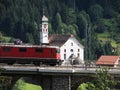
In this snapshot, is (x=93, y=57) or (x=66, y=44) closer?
(x=66, y=44)

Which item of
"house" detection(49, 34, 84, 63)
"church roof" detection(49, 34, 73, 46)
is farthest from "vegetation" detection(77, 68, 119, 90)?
Answer: "church roof" detection(49, 34, 73, 46)

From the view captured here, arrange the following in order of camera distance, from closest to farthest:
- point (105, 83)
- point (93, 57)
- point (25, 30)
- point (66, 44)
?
1. point (105, 83)
2. point (66, 44)
3. point (93, 57)
4. point (25, 30)

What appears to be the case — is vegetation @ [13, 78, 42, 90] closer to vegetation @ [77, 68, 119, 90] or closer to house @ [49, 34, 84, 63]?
house @ [49, 34, 84, 63]

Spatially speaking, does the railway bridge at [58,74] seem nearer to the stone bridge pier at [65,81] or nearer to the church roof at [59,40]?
the stone bridge pier at [65,81]

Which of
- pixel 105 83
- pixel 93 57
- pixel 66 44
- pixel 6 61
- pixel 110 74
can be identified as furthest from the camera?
pixel 93 57

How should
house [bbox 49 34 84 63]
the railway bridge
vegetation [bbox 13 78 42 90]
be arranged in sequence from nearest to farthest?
the railway bridge, vegetation [bbox 13 78 42 90], house [bbox 49 34 84 63]

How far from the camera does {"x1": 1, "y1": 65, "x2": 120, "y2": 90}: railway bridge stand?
6431 cm

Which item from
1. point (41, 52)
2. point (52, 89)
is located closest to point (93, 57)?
point (41, 52)

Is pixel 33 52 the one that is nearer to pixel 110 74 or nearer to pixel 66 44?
pixel 110 74

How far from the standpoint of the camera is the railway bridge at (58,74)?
211ft

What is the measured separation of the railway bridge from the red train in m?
8.14

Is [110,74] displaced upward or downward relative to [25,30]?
downward

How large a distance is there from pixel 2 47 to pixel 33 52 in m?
3.59

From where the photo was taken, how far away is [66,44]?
481 ft
